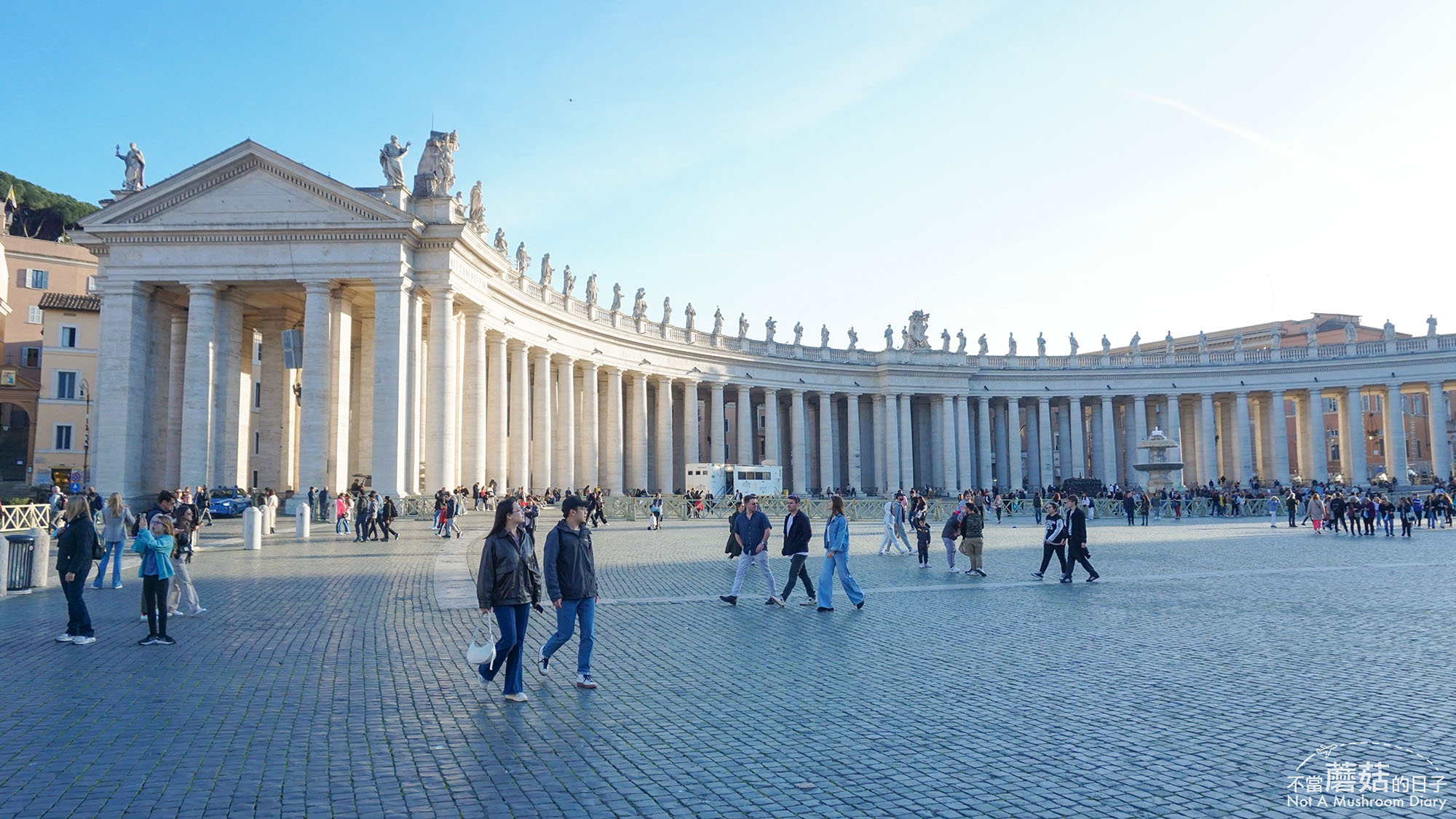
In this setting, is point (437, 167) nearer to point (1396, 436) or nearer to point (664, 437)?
point (664, 437)

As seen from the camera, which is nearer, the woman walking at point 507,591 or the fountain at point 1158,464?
the woman walking at point 507,591

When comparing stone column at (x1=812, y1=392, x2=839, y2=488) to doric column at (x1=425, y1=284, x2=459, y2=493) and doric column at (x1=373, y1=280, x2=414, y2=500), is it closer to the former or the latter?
doric column at (x1=425, y1=284, x2=459, y2=493)

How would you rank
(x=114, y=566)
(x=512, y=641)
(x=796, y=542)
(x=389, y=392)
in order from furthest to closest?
1. (x=389, y=392)
2. (x=114, y=566)
3. (x=796, y=542)
4. (x=512, y=641)

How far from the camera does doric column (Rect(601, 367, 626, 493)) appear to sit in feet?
189

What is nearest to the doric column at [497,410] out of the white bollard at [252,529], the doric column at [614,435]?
the doric column at [614,435]

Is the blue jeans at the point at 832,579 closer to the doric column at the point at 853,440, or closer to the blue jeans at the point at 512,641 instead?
the blue jeans at the point at 512,641

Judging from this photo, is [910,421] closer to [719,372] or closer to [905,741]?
[719,372]

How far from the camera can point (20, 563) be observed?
53.4ft

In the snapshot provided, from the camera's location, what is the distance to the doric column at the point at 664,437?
61000 millimetres

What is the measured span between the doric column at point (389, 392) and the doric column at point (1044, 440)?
55904 millimetres

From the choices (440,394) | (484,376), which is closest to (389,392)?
(440,394)

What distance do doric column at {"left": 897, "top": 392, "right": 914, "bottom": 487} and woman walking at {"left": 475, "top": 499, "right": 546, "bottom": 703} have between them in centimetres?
6730

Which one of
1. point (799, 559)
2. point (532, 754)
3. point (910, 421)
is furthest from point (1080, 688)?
point (910, 421)

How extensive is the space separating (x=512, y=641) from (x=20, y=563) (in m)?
13.3
